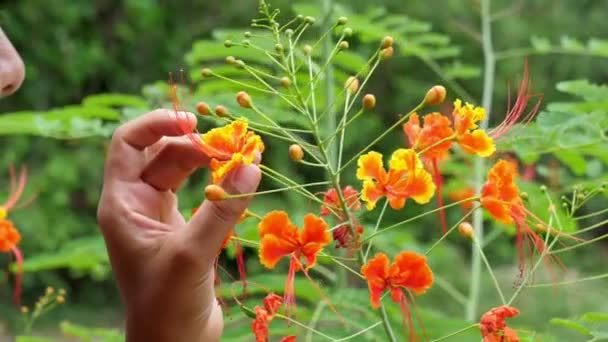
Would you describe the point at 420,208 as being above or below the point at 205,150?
below

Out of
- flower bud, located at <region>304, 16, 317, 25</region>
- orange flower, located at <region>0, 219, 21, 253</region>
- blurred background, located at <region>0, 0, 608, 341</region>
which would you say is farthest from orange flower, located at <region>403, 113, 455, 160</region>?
blurred background, located at <region>0, 0, 608, 341</region>

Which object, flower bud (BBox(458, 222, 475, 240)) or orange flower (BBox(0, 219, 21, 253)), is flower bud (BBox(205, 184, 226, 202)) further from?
orange flower (BBox(0, 219, 21, 253))

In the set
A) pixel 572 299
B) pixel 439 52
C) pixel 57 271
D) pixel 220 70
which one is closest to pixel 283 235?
pixel 220 70

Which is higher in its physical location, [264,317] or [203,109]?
[203,109]

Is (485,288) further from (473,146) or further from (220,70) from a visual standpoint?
(473,146)

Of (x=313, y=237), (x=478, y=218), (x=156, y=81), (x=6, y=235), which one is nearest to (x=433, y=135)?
(x=313, y=237)

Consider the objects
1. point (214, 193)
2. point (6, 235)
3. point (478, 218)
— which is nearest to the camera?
point (214, 193)

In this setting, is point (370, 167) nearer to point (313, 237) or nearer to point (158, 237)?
point (313, 237)
